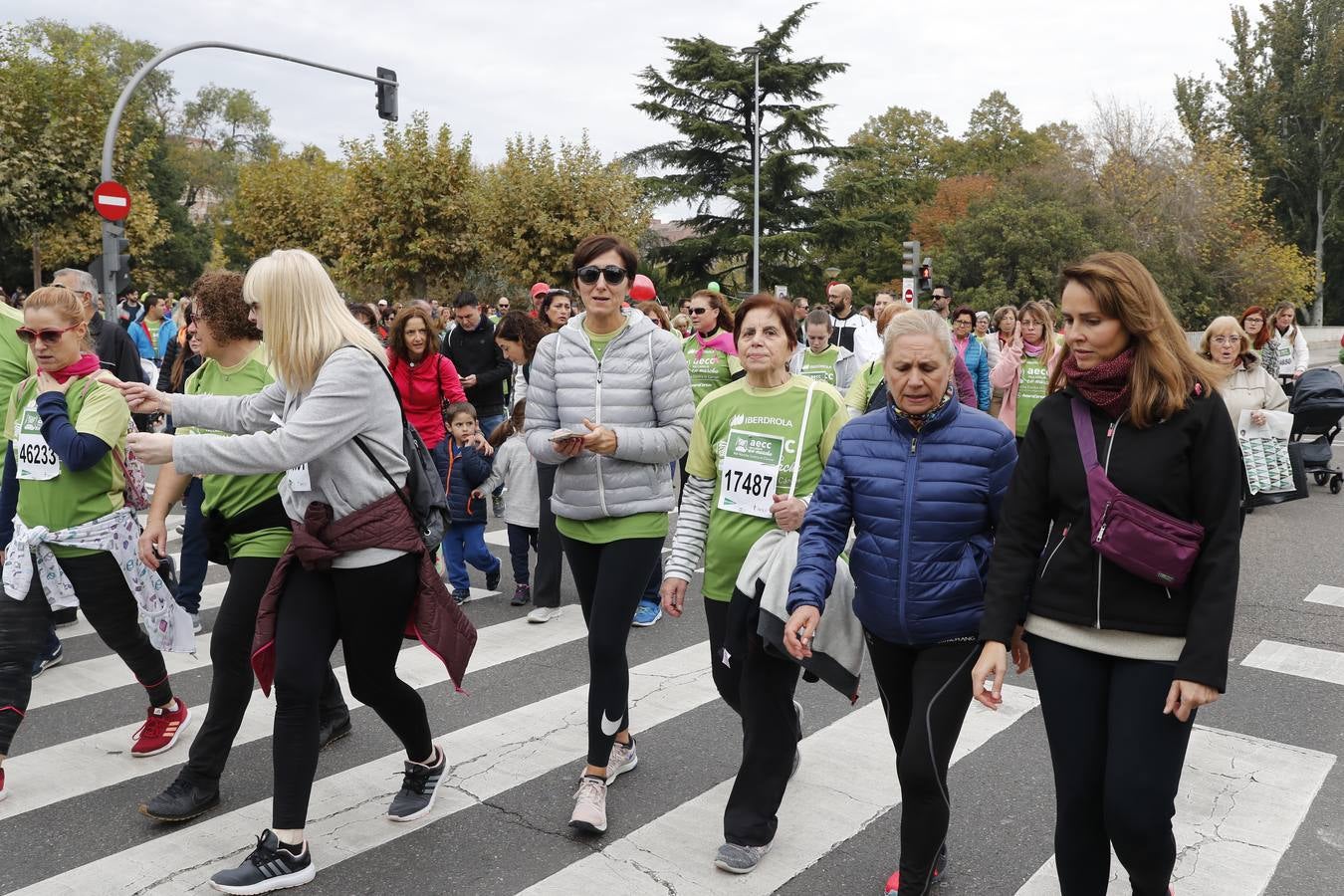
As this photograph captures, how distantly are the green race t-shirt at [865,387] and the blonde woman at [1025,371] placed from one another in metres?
2.09

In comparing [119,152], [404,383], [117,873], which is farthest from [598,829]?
[119,152]

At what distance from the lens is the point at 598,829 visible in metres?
3.94

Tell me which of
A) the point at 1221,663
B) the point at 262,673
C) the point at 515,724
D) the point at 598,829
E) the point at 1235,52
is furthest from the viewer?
the point at 1235,52

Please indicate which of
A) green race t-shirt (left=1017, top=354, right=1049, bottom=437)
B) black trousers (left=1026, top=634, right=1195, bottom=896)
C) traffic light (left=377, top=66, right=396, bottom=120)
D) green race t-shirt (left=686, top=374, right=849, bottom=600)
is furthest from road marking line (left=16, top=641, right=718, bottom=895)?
traffic light (left=377, top=66, right=396, bottom=120)

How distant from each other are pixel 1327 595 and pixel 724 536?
5.78 m

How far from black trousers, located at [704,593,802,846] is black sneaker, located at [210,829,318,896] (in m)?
1.40

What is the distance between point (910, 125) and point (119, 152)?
45.6m

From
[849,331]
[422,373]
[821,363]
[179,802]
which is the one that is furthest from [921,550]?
[849,331]

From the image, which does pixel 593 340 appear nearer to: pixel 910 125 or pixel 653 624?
pixel 653 624

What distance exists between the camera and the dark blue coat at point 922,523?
3.17 meters

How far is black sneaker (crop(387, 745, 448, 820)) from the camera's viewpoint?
4.09 metres

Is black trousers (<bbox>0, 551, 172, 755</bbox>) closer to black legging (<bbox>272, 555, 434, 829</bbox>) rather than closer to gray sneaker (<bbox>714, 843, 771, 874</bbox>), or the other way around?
black legging (<bbox>272, 555, 434, 829</bbox>)

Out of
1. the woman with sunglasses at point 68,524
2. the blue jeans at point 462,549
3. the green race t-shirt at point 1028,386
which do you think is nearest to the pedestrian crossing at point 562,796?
the woman with sunglasses at point 68,524

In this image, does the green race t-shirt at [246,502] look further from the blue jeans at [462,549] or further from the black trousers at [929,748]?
the blue jeans at [462,549]
